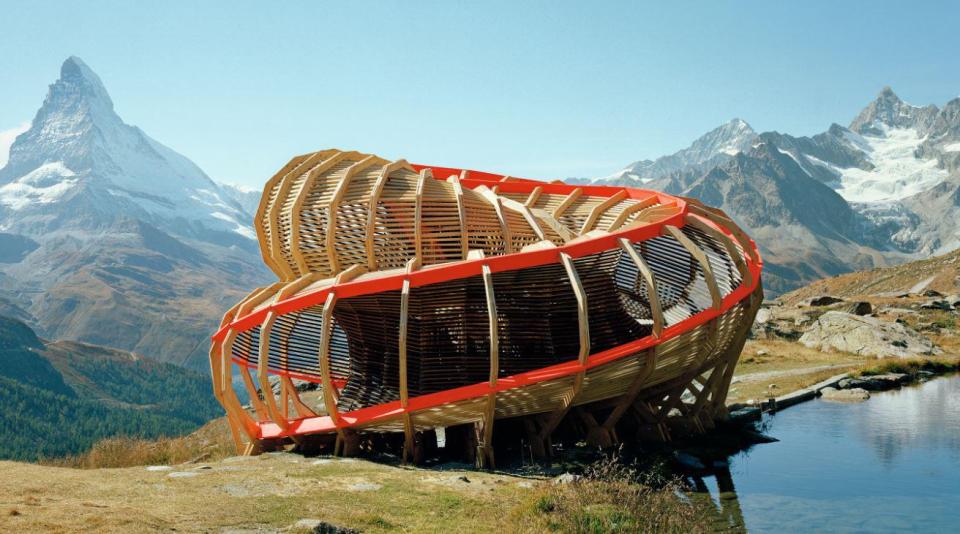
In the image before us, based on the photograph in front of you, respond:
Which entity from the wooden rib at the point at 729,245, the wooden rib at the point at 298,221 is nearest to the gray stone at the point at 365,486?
the wooden rib at the point at 298,221

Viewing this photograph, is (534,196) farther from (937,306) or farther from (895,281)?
(895,281)

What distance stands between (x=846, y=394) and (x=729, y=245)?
36.5ft

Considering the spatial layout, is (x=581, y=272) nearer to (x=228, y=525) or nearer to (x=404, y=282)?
(x=404, y=282)

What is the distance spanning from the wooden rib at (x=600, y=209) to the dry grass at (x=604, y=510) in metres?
9.87

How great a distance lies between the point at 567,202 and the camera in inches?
1048

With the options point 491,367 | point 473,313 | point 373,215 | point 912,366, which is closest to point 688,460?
point 491,367

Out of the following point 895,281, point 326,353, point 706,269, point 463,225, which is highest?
point 463,225

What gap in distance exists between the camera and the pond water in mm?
16422

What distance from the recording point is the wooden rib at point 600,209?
25156mm

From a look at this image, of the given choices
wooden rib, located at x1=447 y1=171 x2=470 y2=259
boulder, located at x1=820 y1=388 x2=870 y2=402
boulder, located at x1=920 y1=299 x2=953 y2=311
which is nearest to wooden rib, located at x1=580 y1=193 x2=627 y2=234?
wooden rib, located at x1=447 y1=171 x2=470 y2=259

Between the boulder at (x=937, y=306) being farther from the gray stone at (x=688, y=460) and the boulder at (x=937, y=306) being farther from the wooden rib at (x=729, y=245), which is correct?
the gray stone at (x=688, y=460)

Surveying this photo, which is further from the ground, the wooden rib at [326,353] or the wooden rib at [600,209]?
the wooden rib at [600,209]

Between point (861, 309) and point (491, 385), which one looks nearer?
point (491, 385)

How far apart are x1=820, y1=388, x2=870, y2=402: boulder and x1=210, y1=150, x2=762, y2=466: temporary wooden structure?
22.3 ft
